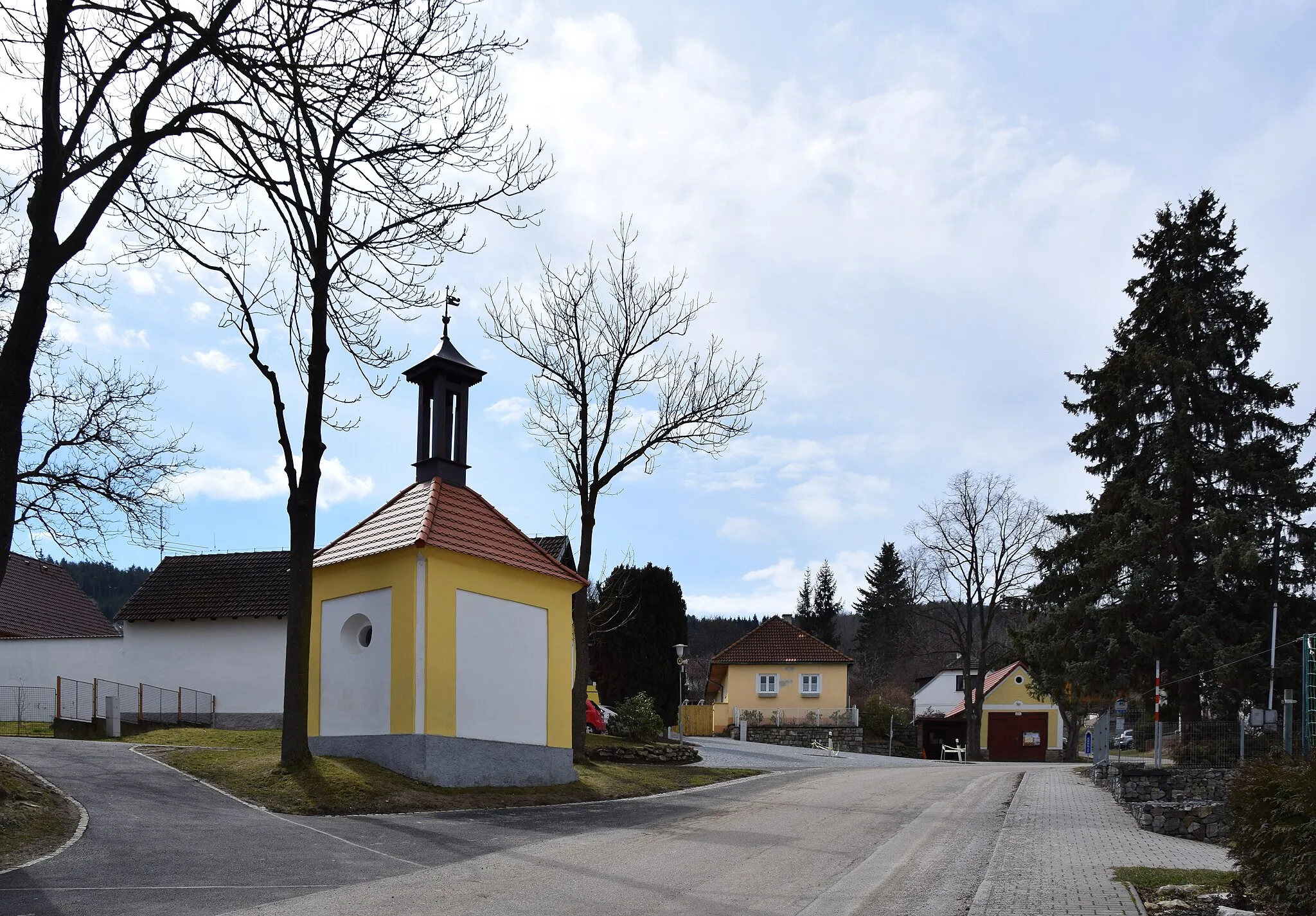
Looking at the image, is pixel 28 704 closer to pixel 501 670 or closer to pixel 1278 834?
pixel 501 670

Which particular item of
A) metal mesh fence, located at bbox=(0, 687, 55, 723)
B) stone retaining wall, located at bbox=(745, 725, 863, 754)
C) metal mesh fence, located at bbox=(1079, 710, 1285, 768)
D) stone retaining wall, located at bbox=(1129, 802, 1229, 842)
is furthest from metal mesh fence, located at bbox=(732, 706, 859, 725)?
stone retaining wall, located at bbox=(1129, 802, 1229, 842)

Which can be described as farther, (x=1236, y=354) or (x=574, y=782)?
(x=1236, y=354)

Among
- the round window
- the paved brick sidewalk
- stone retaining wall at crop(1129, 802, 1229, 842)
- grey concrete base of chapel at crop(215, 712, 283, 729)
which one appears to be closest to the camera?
the paved brick sidewalk

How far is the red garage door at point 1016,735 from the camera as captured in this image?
55125 millimetres

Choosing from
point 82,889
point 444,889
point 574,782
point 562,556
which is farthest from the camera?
point 562,556

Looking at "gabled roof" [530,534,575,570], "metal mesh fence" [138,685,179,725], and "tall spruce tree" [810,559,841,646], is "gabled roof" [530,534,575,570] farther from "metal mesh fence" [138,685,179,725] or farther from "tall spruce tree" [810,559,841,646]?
"tall spruce tree" [810,559,841,646]

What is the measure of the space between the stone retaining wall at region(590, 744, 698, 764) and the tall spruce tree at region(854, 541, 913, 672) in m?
62.5

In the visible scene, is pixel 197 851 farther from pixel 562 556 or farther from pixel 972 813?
pixel 562 556

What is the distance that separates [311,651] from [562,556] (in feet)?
48.4

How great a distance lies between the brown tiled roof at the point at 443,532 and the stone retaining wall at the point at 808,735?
2782 cm

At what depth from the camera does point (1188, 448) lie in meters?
25.5

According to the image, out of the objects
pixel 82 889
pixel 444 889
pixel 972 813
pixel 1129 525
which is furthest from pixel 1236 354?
pixel 82 889

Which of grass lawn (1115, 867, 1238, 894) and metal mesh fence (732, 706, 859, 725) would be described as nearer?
grass lawn (1115, 867, 1238, 894)

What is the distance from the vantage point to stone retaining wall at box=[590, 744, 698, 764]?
24.9 meters
